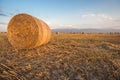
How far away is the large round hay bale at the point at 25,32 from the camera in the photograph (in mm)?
9820

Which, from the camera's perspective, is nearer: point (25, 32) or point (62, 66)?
point (62, 66)

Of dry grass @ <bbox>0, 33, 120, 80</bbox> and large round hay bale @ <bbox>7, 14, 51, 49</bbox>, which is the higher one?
large round hay bale @ <bbox>7, 14, 51, 49</bbox>

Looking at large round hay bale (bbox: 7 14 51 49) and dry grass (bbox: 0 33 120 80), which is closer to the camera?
dry grass (bbox: 0 33 120 80)

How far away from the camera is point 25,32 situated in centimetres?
1027

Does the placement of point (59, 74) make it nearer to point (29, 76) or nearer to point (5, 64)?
point (29, 76)

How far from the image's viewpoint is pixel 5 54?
8.77 m

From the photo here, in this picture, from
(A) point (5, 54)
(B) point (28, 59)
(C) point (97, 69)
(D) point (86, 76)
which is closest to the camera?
(D) point (86, 76)

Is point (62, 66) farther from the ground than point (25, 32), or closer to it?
closer to it

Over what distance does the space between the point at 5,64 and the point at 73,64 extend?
2.91 metres

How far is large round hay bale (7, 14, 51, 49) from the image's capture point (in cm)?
982

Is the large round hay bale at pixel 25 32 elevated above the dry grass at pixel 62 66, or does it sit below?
above

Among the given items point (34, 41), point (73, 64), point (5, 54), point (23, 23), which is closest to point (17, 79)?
point (73, 64)

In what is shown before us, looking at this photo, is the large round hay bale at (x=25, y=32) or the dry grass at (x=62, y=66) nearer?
the dry grass at (x=62, y=66)

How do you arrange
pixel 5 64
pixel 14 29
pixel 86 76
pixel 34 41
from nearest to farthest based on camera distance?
pixel 86 76 → pixel 5 64 → pixel 34 41 → pixel 14 29
